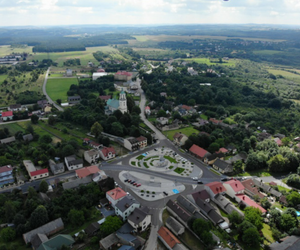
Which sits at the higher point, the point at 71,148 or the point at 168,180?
the point at 71,148

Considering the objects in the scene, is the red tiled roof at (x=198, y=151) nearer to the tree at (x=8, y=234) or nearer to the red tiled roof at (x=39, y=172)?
the red tiled roof at (x=39, y=172)

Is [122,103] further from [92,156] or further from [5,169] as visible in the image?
[5,169]

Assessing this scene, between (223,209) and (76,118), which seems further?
(76,118)

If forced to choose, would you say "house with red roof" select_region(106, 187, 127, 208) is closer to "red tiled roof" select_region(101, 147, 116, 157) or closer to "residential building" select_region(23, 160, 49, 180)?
"red tiled roof" select_region(101, 147, 116, 157)

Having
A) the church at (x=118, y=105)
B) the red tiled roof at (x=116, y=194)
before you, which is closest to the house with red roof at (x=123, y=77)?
the church at (x=118, y=105)

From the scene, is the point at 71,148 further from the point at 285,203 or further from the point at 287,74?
the point at 287,74

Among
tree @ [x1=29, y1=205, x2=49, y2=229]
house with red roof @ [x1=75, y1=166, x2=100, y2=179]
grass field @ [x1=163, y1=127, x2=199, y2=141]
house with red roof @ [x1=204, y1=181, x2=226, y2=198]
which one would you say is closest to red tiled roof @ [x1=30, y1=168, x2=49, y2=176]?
house with red roof @ [x1=75, y1=166, x2=100, y2=179]

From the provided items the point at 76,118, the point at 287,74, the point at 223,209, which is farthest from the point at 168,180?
the point at 287,74
